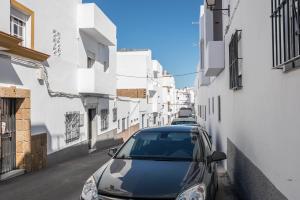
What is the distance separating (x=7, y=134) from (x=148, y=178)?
6409 mm

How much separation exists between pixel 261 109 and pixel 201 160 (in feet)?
3.97

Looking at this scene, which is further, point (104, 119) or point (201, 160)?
point (104, 119)

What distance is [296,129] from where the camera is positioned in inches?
132

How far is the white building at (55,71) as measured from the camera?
32.6 feet

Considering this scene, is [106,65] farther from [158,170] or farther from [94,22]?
[158,170]

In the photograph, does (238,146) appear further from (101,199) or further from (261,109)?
(101,199)

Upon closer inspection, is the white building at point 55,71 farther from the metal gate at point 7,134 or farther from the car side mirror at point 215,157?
the car side mirror at point 215,157

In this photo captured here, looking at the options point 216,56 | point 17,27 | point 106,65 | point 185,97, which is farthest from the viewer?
point 185,97

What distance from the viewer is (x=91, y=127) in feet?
59.9

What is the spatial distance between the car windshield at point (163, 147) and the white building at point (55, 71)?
396cm

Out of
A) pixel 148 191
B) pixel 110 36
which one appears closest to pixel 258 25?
pixel 148 191

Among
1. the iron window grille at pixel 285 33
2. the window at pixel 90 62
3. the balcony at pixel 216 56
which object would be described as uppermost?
the window at pixel 90 62

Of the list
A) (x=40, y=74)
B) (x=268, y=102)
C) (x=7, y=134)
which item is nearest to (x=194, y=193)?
(x=268, y=102)

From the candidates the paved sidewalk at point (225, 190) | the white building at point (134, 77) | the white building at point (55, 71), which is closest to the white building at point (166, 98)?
the white building at point (134, 77)
